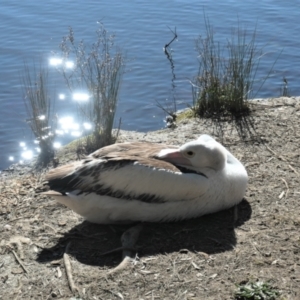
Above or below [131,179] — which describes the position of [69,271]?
below

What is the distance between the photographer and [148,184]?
231 inches

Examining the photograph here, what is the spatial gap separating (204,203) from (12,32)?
852 cm

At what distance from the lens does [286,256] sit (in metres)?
5.47

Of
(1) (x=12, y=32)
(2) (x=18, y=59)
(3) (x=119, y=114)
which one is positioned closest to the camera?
(3) (x=119, y=114)

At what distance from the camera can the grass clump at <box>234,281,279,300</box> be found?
15.8 ft

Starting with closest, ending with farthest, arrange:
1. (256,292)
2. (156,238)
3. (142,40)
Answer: (256,292), (156,238), (142,40)

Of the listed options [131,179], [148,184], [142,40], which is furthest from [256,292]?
[142,40]

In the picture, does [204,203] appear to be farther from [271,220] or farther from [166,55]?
[166,55]

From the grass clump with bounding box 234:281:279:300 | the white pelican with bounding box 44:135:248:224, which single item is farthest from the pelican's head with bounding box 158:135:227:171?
the grass clump with bounding box 234:281:279:300

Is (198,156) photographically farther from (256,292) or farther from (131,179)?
(256,292)

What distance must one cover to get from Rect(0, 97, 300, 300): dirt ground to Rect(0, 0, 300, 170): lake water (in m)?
3.21

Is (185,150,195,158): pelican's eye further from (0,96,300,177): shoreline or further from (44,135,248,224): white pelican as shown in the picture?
(0,96,300,177): shoreline

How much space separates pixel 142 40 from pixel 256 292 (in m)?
9.02

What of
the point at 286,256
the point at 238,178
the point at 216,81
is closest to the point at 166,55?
the point at 216,81
